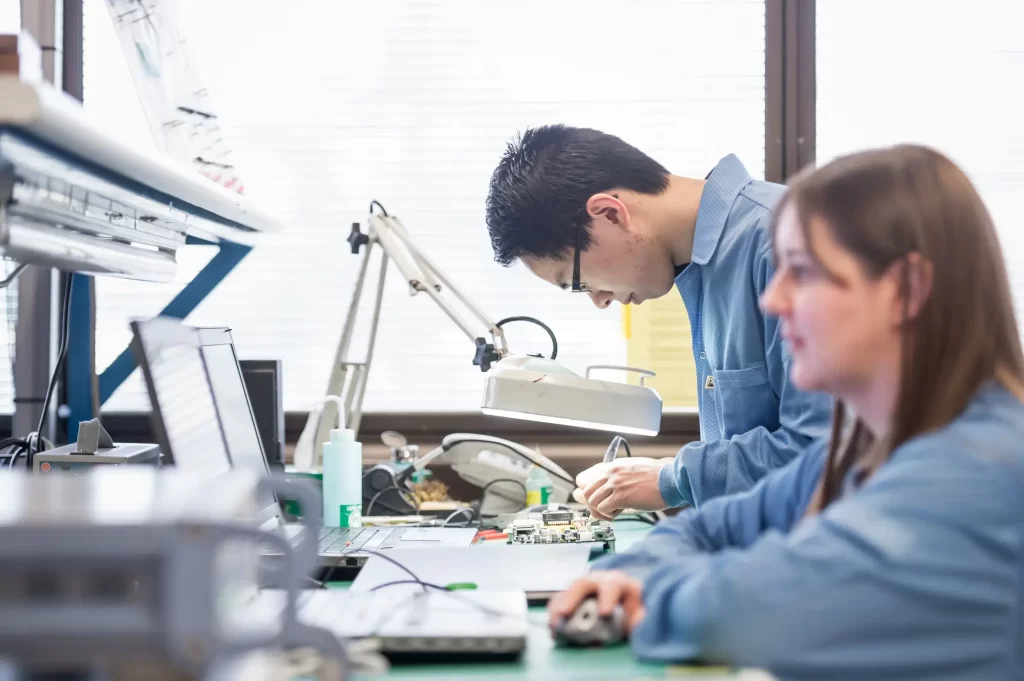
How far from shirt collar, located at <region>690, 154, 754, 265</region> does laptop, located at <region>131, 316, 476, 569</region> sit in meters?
0.60

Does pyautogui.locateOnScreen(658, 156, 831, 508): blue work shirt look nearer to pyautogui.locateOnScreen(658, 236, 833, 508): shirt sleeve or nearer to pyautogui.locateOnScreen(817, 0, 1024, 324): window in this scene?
pyautogui.locateOnScreen(658, 236, 833, 508): shirt sleeve

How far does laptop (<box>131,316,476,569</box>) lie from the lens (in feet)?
3.81

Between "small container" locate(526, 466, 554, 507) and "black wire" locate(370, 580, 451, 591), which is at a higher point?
"black wire" locate(370, 580, 451, 591)

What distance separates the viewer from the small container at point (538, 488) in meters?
1.86

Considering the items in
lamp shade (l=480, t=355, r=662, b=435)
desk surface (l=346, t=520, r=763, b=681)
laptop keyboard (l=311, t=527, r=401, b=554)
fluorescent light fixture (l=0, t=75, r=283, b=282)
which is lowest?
laptop keyboard (l=311, t=527, r=401, b=554)

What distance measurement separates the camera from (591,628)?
85 cm

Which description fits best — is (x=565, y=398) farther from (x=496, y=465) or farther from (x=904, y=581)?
(x=904, y=581)

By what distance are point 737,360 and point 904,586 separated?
75cm

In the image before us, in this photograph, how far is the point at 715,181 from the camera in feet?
4.85

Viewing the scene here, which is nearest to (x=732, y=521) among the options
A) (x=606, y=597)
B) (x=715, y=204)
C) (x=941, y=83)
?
(x=606, y=597)

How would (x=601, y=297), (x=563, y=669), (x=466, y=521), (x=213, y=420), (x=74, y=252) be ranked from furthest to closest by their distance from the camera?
(x=466, y=521), (x=601, y=297), (x=213, y=420), (x=74, y=252), (x=563, y=669)

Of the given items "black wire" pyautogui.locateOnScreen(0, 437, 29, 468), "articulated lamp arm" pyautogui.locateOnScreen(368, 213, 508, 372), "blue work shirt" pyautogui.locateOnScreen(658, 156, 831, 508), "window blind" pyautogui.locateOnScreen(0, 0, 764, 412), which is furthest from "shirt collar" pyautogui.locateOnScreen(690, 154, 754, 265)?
"black wire" pyautogui.locateOnScreen(0, 437, 29, 468)

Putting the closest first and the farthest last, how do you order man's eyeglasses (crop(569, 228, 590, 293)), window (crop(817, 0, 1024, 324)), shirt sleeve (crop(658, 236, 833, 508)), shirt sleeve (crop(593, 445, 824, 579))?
shirt sleeve (crop(593, 445, 824, 579)) < shirt sleeve (crop(658, 236, 833, 508)) < man's eyeglasses (crop(569, 228, 590, 293)) < window (crop(817, 0, 1024, 324))

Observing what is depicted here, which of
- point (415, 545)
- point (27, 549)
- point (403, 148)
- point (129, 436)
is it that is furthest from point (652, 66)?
point (27, 549)
